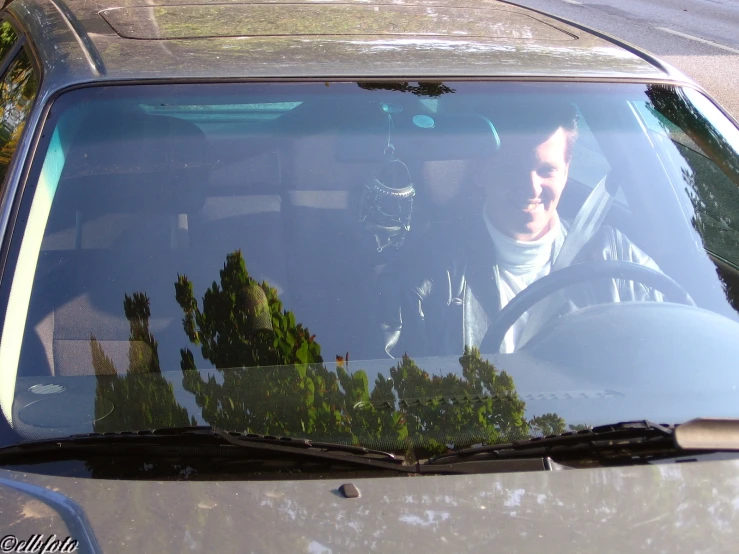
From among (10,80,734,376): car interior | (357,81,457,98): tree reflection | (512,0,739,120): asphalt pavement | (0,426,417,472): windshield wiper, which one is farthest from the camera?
(512,0,739,120): asphalt pavement

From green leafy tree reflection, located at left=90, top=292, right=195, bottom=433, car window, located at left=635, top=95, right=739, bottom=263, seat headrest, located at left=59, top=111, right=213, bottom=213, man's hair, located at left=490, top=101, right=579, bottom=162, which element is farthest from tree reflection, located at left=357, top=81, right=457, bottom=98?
green leafy tree reflection, located at left=90, top=292, right=195, bottom=433

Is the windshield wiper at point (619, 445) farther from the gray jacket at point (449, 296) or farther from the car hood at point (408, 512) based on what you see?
the gray jacket at point (449, 296)

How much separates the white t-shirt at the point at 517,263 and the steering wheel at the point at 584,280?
0.06 feet

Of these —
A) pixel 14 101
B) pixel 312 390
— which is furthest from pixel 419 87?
pixel 14 101

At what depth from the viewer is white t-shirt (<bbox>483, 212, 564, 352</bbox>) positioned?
1.97 m

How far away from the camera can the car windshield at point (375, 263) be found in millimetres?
1676

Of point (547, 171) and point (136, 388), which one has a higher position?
point (547, 171)

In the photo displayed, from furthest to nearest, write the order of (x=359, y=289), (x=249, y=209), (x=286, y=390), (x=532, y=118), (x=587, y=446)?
(x=532, y=118) < (x=249, y=209) < (x=359, y=289) < (x=286, y=390) < (x=587, y=446)

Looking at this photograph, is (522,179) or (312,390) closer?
(312,390)

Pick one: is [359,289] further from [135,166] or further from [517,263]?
[135,166]

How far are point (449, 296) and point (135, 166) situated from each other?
739 millimetres

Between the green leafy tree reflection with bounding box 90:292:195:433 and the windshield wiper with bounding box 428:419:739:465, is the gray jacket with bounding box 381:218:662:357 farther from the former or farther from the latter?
the green leafy tree reflection with bounding box 90:292:195:433

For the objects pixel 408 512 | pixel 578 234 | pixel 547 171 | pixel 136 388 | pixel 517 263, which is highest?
pixel 547 171

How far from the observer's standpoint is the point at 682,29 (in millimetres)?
12852
